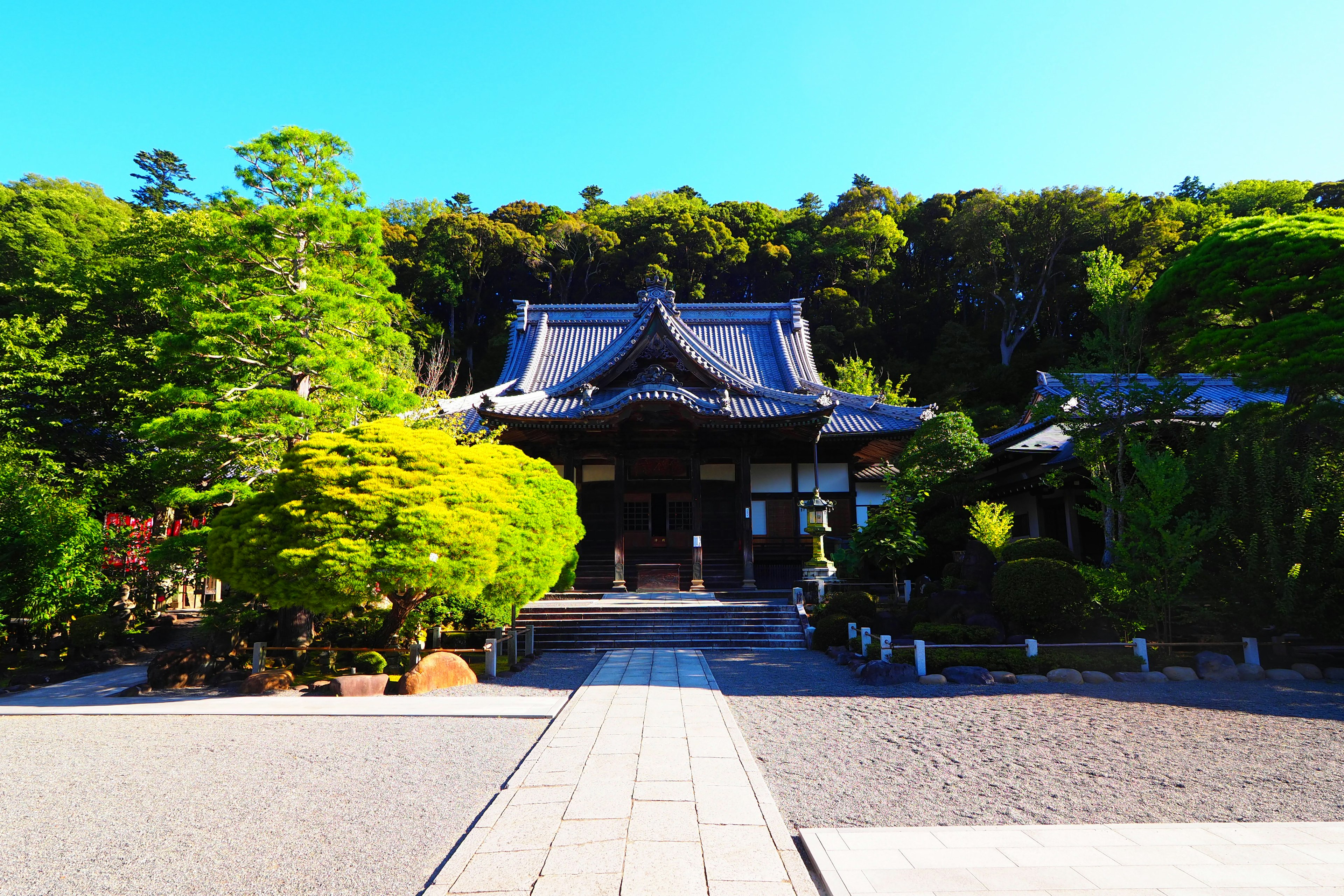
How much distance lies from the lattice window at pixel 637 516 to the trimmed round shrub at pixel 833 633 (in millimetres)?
7960

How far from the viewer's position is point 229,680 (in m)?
10.6

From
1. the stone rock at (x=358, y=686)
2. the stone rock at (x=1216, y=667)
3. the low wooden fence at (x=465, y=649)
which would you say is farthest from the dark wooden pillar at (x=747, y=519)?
the stone rock at (x=358, y=686)

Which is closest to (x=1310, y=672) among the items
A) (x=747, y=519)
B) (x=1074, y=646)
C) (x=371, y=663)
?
(x=1074, y=646)

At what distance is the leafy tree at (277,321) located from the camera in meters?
10.5

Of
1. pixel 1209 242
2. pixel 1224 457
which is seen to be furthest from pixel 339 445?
pixel 1209 242

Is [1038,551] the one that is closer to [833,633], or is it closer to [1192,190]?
[833,633]

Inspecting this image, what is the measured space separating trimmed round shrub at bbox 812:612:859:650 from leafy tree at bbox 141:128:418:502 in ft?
30.1

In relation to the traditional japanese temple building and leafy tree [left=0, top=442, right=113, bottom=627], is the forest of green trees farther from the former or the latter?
the traditional japanese temple building

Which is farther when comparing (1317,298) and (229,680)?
(1317,298)

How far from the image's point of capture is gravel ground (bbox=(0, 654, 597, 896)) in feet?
12.5

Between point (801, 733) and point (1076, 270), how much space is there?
37314mm

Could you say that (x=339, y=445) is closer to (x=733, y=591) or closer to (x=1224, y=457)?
(x=733, y=591)

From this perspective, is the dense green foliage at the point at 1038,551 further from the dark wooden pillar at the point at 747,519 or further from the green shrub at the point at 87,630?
the green shrub at the point at 87,630

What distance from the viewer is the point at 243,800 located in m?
5.07
